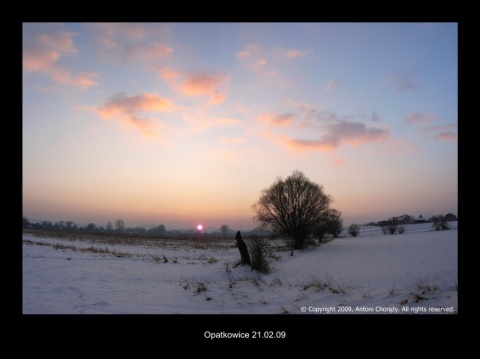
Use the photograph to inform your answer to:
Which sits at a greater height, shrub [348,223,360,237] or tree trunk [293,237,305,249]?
tree trunk [293,237,305,249]

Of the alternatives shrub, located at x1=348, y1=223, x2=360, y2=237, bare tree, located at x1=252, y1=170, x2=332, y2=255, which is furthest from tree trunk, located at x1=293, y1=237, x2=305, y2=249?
shrub, located at x1=348, y1=223, x2=360, y2=237

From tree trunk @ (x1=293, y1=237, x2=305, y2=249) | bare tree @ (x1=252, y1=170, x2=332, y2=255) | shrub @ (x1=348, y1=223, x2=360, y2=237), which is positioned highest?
bare tree @ (x1=252, y1=170, x2=332, y2=255)

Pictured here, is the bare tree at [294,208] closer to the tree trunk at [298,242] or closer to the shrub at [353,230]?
the tree trunk at [298,242]

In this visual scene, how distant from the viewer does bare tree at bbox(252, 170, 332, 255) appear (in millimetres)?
34312

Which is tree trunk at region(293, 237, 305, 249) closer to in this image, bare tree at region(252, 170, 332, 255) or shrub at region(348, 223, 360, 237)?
bare tree at region(252, 170, 332, 255)

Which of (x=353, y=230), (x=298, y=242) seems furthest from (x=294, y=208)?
(x=353, y=230)

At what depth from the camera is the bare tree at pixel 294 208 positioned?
113 ft

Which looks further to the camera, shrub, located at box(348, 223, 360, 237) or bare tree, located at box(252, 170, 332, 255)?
shrub, located at box(348, 223, 360, 237)

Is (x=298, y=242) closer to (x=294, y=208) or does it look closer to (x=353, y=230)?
(x=294, y=208)

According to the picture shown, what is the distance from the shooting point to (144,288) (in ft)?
26.9

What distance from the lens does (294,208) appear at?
113ft

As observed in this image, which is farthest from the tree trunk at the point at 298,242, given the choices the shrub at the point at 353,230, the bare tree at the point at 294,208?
the shrub at the point at 353,230
